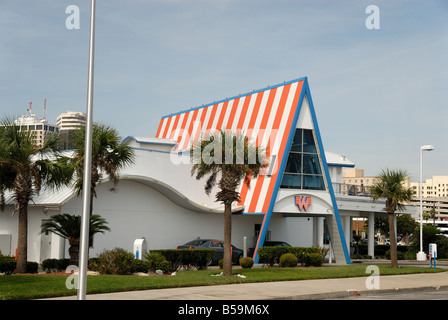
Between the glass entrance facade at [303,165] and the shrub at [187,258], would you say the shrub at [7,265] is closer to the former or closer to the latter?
the shrub at [187,258]

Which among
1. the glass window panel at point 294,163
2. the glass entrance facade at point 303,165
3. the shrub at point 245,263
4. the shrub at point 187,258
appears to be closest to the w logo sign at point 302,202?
the glass entrance facade at point 303,165

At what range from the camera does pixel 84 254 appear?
13094mm

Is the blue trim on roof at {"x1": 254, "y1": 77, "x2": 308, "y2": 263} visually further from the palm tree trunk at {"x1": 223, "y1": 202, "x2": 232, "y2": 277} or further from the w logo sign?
the palm tree trunk at {"x1": 223, "y1": 202, "x2": 232, "y2": 277}

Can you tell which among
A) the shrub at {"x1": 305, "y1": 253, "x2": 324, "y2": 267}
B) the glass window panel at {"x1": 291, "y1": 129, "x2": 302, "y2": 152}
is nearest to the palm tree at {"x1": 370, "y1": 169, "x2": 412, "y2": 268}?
the shrub at {"x1": 305, "y1": 253, "x2": 324, "y2": 267}

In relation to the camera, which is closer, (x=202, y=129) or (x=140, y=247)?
(x=140, y=247)

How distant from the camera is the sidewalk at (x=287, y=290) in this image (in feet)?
53.6

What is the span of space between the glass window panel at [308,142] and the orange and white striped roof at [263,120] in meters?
1.86

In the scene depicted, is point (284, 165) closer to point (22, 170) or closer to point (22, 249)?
point (22, 170)

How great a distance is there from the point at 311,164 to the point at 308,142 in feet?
4.71

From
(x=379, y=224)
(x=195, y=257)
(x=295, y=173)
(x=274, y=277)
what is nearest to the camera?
(x=274, y=277)

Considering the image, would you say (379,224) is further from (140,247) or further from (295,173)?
(140,247)

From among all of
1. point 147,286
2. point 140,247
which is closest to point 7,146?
point 140,247

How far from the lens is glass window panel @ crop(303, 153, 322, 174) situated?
3662 centimetres
